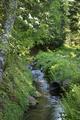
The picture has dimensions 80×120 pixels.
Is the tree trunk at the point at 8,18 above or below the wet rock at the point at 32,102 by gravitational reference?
below

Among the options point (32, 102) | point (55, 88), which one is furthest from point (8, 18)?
point (55, 88)

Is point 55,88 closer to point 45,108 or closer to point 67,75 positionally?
point 67,75

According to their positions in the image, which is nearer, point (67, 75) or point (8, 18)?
point (8, 18)

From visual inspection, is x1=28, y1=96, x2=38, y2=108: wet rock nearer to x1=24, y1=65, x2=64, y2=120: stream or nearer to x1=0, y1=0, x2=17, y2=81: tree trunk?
x1=24, y1=65, x2=64, y2=120: stream

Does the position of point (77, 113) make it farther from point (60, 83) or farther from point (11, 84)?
point (60, 83)

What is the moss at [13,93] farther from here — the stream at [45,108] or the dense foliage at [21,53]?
the stream at [45,108]

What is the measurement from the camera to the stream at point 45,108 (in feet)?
40.1

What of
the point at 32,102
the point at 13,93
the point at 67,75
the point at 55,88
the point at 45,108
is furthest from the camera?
the point at 67,75

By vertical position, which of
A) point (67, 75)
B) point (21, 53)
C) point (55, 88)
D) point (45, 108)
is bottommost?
point (21, 53)

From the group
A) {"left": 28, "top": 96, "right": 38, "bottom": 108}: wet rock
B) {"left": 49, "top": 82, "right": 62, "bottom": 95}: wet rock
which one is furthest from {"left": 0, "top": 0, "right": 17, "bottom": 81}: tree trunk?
{"left": 49, "top": 82, "right": 62, "bottom": 95}: wet rock

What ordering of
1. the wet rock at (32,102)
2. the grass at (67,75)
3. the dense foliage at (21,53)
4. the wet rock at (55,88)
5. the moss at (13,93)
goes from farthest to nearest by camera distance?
1. the wet rock at (55,88)
2. the wet rock at (32,102)
3. the moss at (13,93)
4. the dense foliage at (21,53)
5. the grass at (67,75)

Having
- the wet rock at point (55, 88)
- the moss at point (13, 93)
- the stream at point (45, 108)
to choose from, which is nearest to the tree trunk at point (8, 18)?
the moss at point (13, 93)

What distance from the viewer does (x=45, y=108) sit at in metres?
13.6

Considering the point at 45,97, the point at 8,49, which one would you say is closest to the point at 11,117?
the point at 8,49
